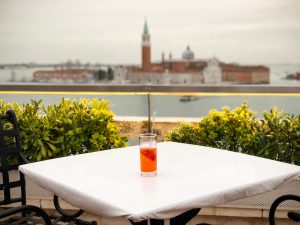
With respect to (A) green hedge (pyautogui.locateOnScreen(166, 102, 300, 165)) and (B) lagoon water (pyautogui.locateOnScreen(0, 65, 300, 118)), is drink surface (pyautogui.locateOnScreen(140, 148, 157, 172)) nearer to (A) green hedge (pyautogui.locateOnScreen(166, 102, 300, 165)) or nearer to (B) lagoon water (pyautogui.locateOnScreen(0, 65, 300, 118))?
(A) green hedge (pyautogui.locateOnScreen(166, 102, 300, 165))

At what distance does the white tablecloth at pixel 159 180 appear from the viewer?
160cm

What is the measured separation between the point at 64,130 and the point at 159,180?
1893 millimetres

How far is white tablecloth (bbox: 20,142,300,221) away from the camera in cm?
160

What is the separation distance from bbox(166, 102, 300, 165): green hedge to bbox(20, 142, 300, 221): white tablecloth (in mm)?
1001

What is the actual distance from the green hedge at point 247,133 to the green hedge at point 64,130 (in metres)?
0.52

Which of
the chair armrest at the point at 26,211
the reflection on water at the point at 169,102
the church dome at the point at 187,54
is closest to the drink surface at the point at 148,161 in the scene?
the chair armrest at the point at 26,211

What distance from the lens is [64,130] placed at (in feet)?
11.9

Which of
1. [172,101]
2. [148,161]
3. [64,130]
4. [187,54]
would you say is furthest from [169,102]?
[187,54]

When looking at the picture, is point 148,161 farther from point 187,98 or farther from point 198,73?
point 198,73

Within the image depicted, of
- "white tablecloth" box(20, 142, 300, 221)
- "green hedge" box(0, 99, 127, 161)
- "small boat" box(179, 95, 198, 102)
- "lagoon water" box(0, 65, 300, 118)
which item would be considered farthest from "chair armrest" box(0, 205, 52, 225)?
"small boat" box(179, 95, 198, 102)

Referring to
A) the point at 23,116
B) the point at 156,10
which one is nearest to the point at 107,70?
the point at 23,116

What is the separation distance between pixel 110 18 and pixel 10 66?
8407mm

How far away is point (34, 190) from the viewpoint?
3.50 m

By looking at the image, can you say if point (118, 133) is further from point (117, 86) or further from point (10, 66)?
point (10, 66)
